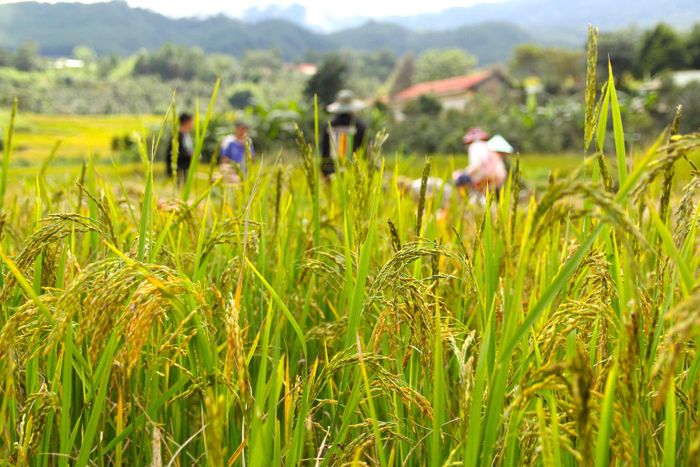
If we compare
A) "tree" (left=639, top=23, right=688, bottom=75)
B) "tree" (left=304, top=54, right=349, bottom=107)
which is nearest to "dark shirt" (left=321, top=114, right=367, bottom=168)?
"tree" (left=304, top=54, right=349, bottom=107)

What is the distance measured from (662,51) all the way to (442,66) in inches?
3107

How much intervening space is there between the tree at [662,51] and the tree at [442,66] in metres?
71.0

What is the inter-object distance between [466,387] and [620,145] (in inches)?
23.4

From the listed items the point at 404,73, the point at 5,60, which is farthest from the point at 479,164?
the point at 5,60

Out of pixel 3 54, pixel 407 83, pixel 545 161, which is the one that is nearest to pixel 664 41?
pixel 545 161

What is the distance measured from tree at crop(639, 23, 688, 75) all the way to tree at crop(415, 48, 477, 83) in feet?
233

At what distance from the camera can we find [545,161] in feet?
65.5

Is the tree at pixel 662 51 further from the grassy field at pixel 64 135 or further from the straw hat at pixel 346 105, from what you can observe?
the straw hat at pixel 346 105

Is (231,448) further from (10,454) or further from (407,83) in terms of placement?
(407,83)

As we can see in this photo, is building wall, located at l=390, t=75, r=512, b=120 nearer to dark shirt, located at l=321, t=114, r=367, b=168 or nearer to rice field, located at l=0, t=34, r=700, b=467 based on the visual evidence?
dark shirt, located at l=321, t=114, r=367, b=168

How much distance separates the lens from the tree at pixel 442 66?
123 m

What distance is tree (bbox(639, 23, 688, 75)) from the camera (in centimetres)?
4922

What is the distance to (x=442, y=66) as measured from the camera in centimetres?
12556

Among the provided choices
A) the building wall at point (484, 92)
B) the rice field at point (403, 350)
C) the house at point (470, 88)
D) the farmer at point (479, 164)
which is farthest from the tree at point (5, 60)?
the rice field at point (403, 350)
